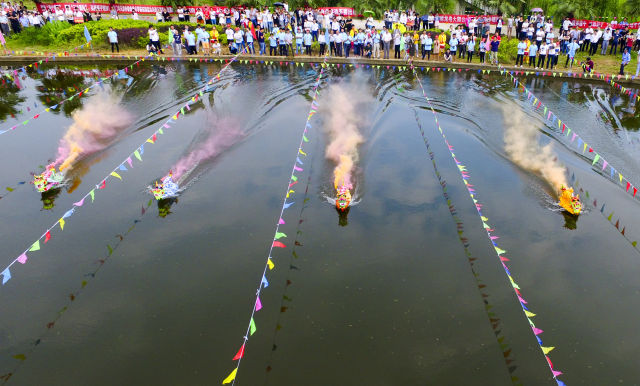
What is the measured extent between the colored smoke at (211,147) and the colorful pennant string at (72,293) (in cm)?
215

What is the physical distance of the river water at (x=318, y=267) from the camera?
28.8ft

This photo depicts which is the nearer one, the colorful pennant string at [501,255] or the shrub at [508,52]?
the colorful pennant string at [501,255]

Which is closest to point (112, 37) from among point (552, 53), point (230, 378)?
point (230, 378)

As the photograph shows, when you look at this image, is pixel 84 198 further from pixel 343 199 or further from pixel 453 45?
pixel 453 45

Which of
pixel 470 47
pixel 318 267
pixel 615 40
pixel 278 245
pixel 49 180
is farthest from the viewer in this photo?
pixel 615 40

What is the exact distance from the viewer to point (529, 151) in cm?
1703

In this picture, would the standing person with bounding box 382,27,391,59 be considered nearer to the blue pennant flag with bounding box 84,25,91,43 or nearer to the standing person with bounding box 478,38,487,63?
the standing person with bounding box 478,38,487,63

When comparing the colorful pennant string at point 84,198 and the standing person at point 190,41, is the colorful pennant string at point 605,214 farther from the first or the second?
the standing person at point 190,41

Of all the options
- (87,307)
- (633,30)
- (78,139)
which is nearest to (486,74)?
(633,30)

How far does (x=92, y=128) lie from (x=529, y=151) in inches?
729

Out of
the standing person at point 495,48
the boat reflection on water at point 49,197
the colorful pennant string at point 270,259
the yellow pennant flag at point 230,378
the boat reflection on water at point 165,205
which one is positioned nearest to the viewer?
the yellow pennant flag at point 230,378

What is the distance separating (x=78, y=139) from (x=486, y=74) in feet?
79.0

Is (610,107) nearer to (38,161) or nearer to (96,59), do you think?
(38,161)

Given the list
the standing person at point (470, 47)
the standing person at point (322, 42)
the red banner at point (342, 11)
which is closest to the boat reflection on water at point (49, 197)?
the standing person at point (322, 42)
